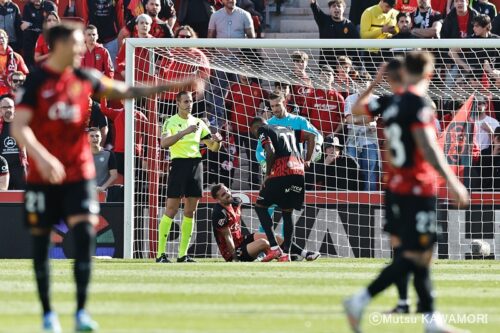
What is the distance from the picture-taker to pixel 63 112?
29.6 ft

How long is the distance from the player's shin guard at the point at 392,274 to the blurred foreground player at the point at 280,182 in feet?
26.2

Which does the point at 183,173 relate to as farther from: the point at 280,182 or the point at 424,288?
the point at 424,288

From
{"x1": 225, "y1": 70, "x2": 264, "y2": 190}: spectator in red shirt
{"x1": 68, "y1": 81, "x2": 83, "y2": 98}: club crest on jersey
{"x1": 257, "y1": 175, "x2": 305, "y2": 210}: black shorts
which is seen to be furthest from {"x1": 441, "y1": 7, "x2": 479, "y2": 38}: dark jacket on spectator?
{"x1": 68, "y1": 81, "x2": 83, "y2": 98}: club crest on jersey

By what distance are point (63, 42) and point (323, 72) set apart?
10.6 m

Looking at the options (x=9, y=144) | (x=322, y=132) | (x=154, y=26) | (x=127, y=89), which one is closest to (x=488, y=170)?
(x=322, y=132)

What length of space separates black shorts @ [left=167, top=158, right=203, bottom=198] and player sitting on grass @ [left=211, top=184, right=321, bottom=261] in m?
0.38

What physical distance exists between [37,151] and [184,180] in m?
8.42

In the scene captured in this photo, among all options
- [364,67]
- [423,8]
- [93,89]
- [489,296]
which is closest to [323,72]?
[364,67]

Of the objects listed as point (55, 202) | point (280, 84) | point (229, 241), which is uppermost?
point (280, 84)

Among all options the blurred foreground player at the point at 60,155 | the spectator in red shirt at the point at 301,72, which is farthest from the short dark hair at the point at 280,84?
the blurred foreground player at the point at 60,155

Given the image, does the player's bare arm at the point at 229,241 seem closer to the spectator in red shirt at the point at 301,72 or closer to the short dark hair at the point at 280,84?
the short dark hair at the point at 280,84

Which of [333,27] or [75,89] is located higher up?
[333,27]

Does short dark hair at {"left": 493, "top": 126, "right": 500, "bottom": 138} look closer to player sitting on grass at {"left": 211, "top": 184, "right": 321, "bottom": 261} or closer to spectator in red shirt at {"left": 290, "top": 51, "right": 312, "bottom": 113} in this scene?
spectator in red shirt at {"left": 290, "top": 51, "right": 312, "bottom": 113}

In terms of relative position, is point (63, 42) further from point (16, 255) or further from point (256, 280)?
point (16, 255)
